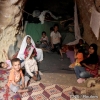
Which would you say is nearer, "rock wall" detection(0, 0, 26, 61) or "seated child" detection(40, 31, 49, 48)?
"rock wall" detection(0, 0, 26, 61)

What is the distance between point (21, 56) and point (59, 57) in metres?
1.15

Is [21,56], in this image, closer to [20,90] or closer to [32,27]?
[20,90]

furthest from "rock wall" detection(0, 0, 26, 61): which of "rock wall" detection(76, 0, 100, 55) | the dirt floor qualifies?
"rock wall" detection(76, 0, 100, 55)

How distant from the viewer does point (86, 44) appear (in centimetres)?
559

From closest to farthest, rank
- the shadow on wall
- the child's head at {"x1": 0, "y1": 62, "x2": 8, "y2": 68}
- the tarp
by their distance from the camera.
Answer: the child's head at {"x1": 0, "y1": 62, "x2": 8, "y2": 68}, the shadow on wall, the tarp

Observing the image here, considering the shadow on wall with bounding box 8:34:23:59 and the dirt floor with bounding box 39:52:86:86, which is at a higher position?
the shadow on wall with bounding box 8:34:23:59

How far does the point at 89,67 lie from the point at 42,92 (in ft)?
3.89

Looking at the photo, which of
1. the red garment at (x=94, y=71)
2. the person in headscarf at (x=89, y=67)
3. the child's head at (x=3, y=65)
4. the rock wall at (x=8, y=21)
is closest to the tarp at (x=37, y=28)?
the rock wall at (x=8, y=21)

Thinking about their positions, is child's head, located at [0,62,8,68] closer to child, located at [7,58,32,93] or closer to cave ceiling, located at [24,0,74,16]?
child, located at [7,58,32,93]

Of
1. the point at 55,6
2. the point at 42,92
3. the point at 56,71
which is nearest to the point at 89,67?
the point at 56,71

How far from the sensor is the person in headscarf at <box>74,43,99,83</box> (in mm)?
3975

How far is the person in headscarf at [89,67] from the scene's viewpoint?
398cm

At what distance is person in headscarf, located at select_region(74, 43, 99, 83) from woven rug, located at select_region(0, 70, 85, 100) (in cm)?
36

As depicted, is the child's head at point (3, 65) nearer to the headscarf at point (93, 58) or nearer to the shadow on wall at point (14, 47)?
the shadow on wall at point (14, 47)
